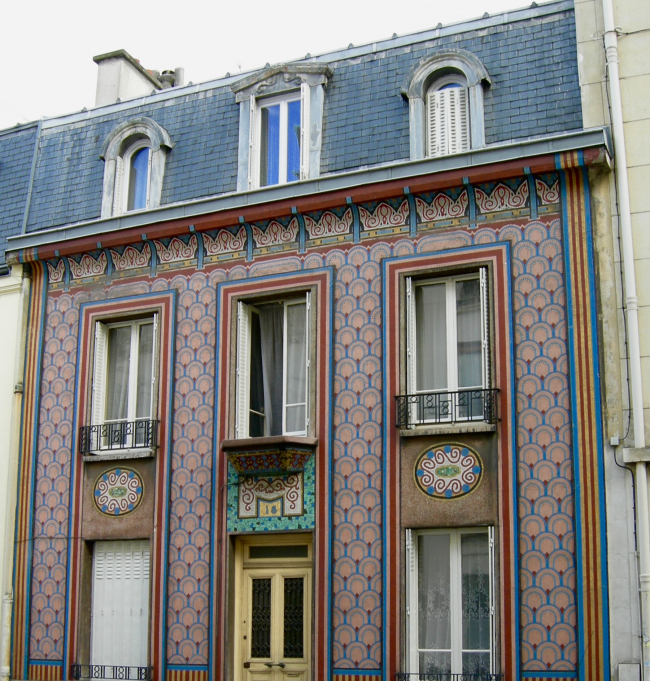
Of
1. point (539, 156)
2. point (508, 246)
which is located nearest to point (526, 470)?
point (508, 246)

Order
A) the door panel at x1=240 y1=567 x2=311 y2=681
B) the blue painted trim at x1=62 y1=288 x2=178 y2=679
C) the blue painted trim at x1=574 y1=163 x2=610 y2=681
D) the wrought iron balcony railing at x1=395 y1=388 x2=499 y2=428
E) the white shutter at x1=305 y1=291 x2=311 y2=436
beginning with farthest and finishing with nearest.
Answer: the blue painted trim at x1=62 y1=288 x2=178 y2=679
the white shutter at x1=305 y1=291 x2=311 y2=436
the door panel at x1=240 y1=567 x2=311 y2=681
the wrought iron balcony railing at x1=395 y1=388 x2=499 y2=428
the blue painted trim at x1=574 y1=163 x2=610 y2=681

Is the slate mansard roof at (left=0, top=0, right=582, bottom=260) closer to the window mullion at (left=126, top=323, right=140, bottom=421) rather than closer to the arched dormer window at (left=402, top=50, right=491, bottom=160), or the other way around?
the arched dormer window at (left=402, top=50, right=491, bottom=160)

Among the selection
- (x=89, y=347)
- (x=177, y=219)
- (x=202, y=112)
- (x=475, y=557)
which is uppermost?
(x=202, y=112)

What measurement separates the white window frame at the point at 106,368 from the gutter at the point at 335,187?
136cm

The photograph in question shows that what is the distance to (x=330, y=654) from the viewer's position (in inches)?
593

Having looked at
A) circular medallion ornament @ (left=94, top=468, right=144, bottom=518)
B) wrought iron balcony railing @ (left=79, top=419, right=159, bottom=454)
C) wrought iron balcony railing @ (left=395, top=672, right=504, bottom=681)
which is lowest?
wrought iron balcony railing @ (left=395, top=672, right=504, bottom=681)

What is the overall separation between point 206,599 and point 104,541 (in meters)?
2.14

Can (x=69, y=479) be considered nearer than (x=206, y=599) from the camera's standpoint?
No

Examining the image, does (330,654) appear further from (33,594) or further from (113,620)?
(33,594)

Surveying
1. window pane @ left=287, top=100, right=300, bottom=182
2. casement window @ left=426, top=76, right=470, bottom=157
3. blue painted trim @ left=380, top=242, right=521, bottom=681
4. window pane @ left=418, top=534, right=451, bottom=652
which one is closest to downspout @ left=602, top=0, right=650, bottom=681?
blue painted trim @ left=380, top=242, right=521, bottom=681

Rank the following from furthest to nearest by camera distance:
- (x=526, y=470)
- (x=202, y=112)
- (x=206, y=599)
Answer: (x=202, y=112), (x=206, y=599), (x=526, y=470)

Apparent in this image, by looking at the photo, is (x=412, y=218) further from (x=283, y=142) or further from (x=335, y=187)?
(x=283, y=142)

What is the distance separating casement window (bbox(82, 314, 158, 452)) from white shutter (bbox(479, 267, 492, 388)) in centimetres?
520

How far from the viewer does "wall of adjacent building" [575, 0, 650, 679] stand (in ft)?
44.7
